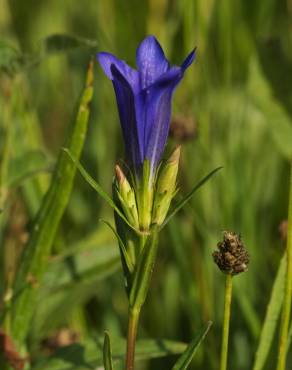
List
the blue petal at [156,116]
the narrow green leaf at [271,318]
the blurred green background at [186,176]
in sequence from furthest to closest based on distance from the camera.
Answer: the blurred green background at [186,176]
the narrow green leaf at [271,318]
the blue petal at [156,116]

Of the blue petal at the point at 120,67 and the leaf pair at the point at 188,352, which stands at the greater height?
the blue petal at the point at 120,67

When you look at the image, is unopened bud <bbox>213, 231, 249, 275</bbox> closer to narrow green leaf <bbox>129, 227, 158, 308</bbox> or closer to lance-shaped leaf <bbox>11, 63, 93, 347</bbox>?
narrow green leaf <bbox>129, 227, 158, 308</bbox>

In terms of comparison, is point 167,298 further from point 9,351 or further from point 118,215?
point 118,215

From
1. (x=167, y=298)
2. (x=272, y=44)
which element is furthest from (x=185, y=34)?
(x=167, y=298)

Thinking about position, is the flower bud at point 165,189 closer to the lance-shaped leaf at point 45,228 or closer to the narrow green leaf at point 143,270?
the narrow green leaf at point 143,270

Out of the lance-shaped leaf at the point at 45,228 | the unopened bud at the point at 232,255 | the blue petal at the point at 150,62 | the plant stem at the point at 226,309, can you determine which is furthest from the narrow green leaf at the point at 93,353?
the blue petal at the point at 150,62

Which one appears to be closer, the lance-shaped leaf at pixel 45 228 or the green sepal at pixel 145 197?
the green sepal at pixel 145 197

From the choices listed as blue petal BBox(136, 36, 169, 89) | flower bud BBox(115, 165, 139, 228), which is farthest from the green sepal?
blue petal BBox(136, 36, 169, 89)

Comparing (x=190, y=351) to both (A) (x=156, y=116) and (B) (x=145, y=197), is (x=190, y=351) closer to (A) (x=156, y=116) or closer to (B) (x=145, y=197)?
(B) (x=145, y=197)
